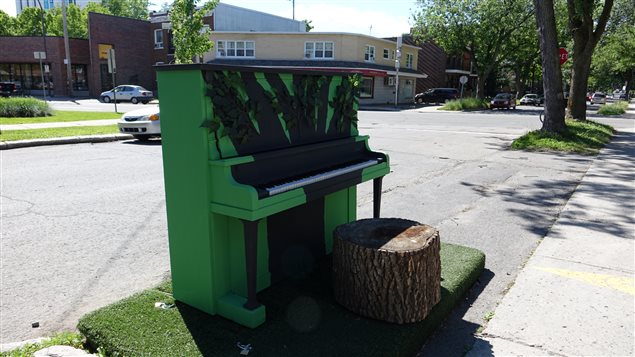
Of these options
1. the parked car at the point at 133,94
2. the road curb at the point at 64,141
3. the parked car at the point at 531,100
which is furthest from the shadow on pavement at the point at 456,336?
the parked car at the point at 531,100

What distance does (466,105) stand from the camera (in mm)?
37125

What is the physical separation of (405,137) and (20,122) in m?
13.7

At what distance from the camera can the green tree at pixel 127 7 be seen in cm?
8181

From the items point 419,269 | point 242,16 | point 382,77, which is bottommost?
point 419,269

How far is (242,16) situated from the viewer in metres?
46.8

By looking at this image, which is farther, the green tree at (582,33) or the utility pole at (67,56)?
the utility pole at (67,56)

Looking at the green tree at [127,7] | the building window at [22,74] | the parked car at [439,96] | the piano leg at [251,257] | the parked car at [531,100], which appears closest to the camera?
the piano leg at [251,257]

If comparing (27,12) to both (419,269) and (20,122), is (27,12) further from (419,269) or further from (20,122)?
(419,269)

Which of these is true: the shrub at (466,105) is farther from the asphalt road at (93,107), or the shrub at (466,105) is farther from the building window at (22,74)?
the building window at (22,74)

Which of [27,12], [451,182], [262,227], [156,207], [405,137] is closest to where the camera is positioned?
[262,227]

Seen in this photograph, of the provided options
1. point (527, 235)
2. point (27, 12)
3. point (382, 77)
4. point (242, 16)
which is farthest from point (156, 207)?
point (27, 12)

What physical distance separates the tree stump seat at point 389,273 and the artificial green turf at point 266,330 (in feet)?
0.30

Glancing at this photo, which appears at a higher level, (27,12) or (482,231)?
(27,12)

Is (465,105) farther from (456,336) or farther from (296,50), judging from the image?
(456,336)
